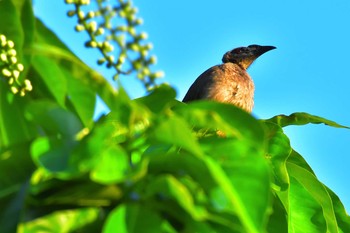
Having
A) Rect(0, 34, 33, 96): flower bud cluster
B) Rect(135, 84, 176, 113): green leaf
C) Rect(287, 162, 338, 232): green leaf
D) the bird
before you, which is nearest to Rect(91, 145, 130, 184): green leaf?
Rect(135, 84, 176, 113): green leaf

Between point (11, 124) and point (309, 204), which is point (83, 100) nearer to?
point (11, 124)

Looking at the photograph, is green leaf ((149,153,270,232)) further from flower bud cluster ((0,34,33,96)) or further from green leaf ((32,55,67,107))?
flower bud cluster ((0,34,33,96))

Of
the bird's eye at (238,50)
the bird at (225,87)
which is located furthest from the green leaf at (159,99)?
the bird's eye at (238,50)

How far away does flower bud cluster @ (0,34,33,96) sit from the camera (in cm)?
151

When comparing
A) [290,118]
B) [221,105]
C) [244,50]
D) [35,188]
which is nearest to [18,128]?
[35,188]

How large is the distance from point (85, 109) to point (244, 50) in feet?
22.0

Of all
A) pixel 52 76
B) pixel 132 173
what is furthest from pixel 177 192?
pixel 52 76

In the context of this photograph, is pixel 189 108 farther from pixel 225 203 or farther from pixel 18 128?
pixel 18 128

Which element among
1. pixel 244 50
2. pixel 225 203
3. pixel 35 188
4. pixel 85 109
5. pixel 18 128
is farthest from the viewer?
pixel 244 50

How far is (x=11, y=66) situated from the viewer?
1.53m

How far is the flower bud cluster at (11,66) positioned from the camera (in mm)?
1511

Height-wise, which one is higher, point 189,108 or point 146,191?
point 189,108

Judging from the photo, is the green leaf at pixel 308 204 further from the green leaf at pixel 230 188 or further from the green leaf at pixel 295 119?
the green leaf at pixel 230 188

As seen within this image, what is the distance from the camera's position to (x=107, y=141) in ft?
3.80
